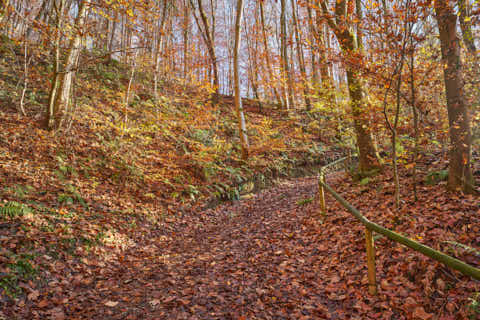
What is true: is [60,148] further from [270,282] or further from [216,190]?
[270,282]

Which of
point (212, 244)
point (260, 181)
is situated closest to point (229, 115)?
point (260, 181)

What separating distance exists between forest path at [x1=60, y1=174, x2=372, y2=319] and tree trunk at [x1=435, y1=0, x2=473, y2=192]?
7.61 ft

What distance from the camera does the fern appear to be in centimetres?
464

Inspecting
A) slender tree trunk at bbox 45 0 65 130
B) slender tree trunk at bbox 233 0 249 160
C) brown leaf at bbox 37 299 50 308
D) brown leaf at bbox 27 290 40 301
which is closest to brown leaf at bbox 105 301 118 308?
brown leaf at bbox 37 299 50 308

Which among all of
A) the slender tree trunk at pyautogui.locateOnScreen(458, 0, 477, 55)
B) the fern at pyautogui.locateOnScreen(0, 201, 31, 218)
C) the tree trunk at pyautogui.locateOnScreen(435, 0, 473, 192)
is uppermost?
the slender tree trunk at pyautogui.locateOnScreen(458, 0, 477, 55)

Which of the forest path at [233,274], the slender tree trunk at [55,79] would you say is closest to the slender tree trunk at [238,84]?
the forest path at [233,274]

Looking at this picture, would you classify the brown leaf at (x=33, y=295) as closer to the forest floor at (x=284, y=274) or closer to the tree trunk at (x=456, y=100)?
the forest floor at (x=284, y=274)

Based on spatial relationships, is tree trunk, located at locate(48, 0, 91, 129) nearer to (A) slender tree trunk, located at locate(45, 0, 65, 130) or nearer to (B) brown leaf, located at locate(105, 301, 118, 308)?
(A) slender tree trunk, located at locate(45, 0, 65, 130)

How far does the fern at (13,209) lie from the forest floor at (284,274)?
1356mm

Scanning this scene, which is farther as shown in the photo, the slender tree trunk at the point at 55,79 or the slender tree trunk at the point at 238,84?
the slender tree trunk at the point at 238,84

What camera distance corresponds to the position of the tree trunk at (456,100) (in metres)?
4.55

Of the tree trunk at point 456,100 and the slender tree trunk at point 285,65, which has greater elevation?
the slender tree trunk at point 285,65

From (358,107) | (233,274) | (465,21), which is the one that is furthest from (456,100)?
(233,274)

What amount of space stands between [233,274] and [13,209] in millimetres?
4323
